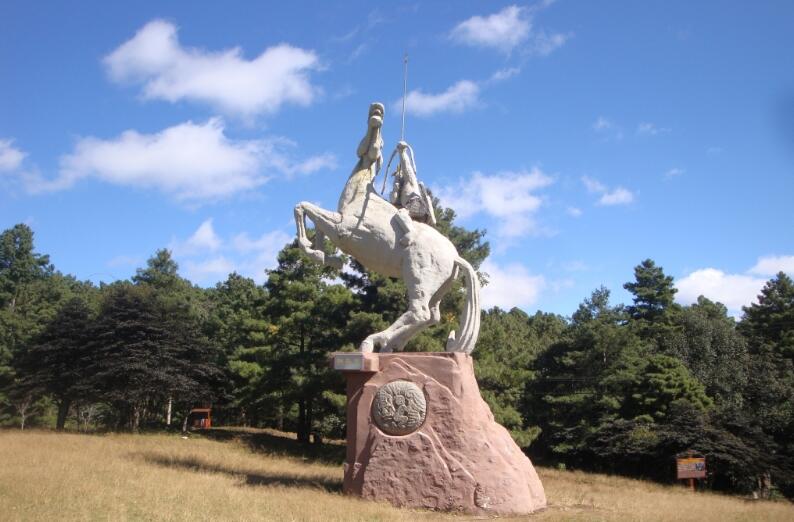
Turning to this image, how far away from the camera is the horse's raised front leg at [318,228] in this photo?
946 cm

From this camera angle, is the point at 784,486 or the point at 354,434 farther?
the point at 784,486

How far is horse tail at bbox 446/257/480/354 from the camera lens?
8961 millimetres

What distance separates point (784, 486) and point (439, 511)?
13.7 m

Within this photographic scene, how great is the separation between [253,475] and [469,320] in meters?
4.82

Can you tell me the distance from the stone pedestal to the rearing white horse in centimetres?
52

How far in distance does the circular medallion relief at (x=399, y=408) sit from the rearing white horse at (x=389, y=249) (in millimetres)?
784

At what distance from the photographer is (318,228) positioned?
31.5 ft

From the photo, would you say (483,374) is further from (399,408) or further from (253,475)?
(399,408)

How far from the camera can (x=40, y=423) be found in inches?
1271

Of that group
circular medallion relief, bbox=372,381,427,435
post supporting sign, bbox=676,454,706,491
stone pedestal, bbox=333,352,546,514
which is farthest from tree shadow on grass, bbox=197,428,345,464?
circular medallion relief, bbox=372,381,427,435

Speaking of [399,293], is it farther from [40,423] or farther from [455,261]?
[40,423]

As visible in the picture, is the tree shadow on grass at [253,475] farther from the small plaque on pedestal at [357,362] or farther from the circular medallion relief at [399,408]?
the small plaque on pedestal at [357,362]

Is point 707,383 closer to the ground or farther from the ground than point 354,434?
farther from the ground

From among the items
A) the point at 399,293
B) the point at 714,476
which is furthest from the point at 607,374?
the point at 399,293
